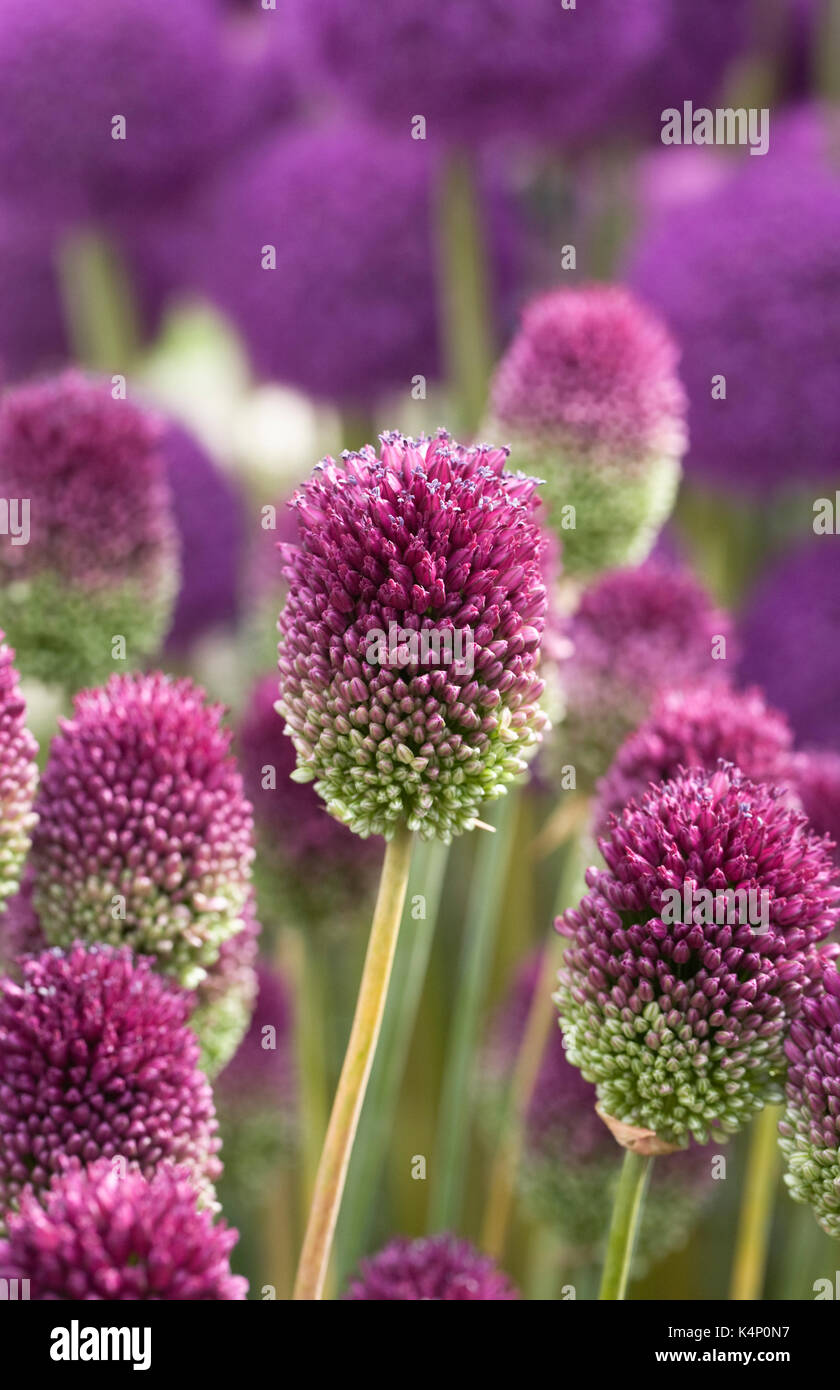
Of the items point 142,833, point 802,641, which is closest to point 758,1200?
point 142,833

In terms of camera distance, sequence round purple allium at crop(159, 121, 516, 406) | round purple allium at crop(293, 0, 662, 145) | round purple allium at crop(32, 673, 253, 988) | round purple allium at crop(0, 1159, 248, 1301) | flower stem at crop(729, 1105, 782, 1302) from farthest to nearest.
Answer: round purple allium at crop(159, 121, 516, 406) → round purple allium at crop(293, 0, 662, 145) → flower stem at crop(729, 1105, 782, 1302) → round purple allium at crop(32, 673, 253, 988) → round purple allium at crop(0, 1159, 248, 1301)

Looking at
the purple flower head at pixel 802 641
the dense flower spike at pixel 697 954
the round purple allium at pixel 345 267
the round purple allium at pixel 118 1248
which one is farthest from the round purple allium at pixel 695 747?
the round purple allium at pixel 345 267

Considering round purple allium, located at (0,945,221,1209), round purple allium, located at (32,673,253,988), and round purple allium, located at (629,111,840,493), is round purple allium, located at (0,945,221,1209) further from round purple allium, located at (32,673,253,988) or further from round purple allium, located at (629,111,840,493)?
round purple allium, located at (629,111,840,493)

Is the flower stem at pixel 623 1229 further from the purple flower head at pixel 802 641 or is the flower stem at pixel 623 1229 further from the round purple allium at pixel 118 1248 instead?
the purple flower head at pixel 802 641

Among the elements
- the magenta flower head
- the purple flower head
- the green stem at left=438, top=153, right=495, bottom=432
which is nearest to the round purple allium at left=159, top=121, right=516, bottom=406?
the green stem at left=438, top=153, right=495, bottom=432

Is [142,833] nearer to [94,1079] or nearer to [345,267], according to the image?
[94,1079]

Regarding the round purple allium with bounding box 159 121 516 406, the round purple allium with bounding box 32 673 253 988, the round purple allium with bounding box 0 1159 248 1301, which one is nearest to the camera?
the round purple allium with bounding box 0 1159 248 1301
